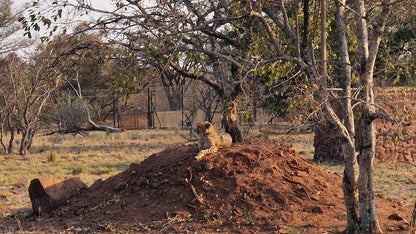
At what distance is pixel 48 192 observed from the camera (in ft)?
26.8

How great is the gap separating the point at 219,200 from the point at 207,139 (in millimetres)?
1174

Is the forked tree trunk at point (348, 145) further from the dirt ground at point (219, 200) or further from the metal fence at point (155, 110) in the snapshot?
the metal fence at point (155, 110)

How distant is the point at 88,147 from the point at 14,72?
4.00 m

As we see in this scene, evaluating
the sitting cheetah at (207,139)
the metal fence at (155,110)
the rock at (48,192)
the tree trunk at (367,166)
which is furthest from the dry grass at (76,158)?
the tree trunk at (367,166)

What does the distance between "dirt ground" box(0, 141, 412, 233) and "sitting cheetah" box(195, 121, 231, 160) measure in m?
0.17

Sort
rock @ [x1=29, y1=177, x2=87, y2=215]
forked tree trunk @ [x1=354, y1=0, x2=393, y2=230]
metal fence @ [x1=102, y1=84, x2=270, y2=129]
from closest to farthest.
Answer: forked tree trunk @ [x1=354, y1=0, x2=393, y2=230] < rock @ [x1=29, y1=177, x2=87, y2=215] < metal fence @ [x1=102, y1=84, x2=270, y2=129]

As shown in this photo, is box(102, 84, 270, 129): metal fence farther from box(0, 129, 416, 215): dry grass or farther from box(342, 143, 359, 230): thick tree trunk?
box(342, 143, 359, 230): thick tree trunk

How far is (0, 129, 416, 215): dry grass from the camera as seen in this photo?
409 inches

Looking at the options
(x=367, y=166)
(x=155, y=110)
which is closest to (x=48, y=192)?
(x=367, y=166)

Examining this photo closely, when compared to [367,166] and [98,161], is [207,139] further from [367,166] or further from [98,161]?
[98,161]

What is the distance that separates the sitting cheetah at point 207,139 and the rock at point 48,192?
2.32 metres

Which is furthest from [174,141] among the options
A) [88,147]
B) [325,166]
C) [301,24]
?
[301,24]

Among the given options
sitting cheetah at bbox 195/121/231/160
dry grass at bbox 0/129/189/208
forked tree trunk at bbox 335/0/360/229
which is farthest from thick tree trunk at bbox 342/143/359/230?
dry grass at bbox 0/129/189/208

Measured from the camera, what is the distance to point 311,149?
53.1 feet
